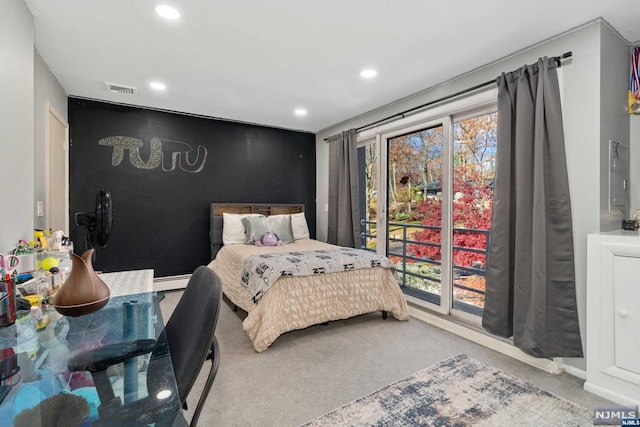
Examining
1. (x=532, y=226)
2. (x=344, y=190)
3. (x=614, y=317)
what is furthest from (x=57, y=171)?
(x=614, y=317)

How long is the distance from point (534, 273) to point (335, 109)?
2.81 meters

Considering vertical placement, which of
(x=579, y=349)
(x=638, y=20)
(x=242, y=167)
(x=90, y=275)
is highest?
(x=638, y=20)

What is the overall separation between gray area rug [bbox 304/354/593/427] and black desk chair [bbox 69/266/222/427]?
964 mm

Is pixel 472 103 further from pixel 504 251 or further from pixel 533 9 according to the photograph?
pixel 504 251

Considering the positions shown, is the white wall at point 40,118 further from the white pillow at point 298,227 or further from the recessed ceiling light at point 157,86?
the white pillow at point 298,227

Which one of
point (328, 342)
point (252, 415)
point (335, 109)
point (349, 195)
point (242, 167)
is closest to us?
point (252, 415)

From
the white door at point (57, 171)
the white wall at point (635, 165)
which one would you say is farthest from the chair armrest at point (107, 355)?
the white wall at point (635, 165)

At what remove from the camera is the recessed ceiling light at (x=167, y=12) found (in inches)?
73.7

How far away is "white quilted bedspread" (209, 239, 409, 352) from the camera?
2.49 m

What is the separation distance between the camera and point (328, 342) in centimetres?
259

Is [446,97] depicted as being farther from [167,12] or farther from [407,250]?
[167,12]

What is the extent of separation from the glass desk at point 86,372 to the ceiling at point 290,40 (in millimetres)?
1844

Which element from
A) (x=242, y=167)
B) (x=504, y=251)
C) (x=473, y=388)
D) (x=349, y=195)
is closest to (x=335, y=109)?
(x=349, y=195)

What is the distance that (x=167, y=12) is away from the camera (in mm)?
1915
